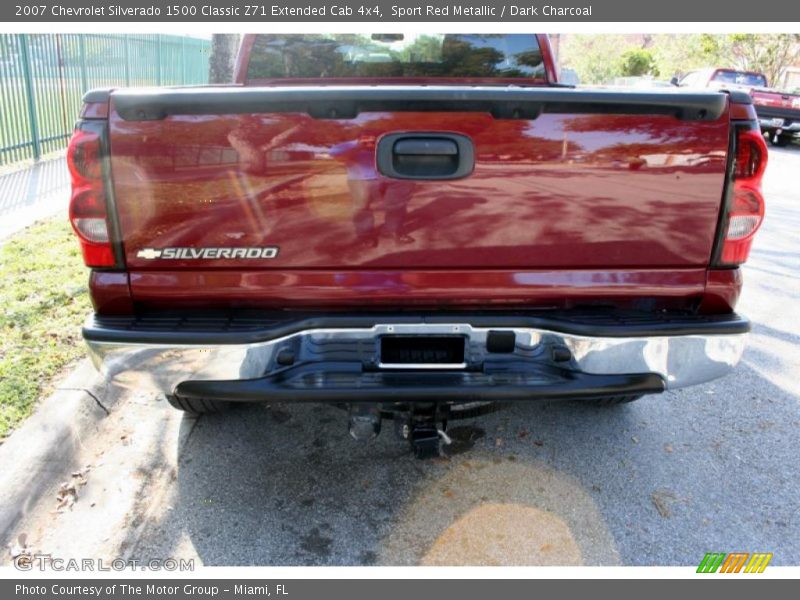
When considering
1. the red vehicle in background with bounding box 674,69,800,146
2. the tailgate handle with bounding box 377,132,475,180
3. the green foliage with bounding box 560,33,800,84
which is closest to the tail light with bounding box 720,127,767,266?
the tailgate handle with bounding box 377,132,475,180

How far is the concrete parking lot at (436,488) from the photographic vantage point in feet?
8.61

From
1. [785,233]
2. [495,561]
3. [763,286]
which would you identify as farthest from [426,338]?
[785,233]

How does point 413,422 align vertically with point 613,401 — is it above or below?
above

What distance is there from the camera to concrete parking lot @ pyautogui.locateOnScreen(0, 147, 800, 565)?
8.61ft

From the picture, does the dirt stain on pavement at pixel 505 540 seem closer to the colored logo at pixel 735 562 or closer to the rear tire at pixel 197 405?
the colored logo at pixel 735 562

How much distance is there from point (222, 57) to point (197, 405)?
527cm

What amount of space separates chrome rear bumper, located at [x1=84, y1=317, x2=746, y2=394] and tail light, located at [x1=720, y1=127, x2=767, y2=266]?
33 cm

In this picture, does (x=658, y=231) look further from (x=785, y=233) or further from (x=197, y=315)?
(x=785, y=233)

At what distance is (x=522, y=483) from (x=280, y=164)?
1796 millimetres

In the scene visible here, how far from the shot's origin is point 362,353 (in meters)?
2.48

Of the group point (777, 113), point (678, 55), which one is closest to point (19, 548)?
point (777, 113)

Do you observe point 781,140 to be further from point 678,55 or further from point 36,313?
point 36,313

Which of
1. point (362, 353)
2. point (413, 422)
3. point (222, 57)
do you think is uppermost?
point (222, 57)

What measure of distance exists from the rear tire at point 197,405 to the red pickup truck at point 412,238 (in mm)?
676
